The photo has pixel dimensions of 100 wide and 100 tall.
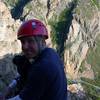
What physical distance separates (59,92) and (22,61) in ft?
3.85

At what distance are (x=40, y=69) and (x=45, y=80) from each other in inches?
6.1

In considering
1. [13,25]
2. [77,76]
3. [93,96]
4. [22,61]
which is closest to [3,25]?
[13,25]

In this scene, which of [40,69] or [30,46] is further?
[30,46]

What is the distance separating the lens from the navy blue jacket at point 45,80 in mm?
5582

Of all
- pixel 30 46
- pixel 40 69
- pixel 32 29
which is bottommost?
pixel 40 69

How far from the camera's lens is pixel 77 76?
609 ft

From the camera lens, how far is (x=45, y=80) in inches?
219

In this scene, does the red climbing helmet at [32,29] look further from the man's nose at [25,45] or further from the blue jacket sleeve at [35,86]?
the blue jacket sleeve at [35,86]

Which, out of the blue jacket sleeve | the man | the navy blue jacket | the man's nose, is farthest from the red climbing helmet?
the blue jacket sleeve

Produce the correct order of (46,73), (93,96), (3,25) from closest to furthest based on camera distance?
(46,73), (3,25), (93,96)

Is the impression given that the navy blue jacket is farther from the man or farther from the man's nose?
the man's nose

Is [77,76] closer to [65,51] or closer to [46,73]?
[65,51]

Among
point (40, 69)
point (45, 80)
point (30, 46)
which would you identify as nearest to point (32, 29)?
point (30, 46)

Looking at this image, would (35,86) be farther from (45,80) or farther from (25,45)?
(25,45)
